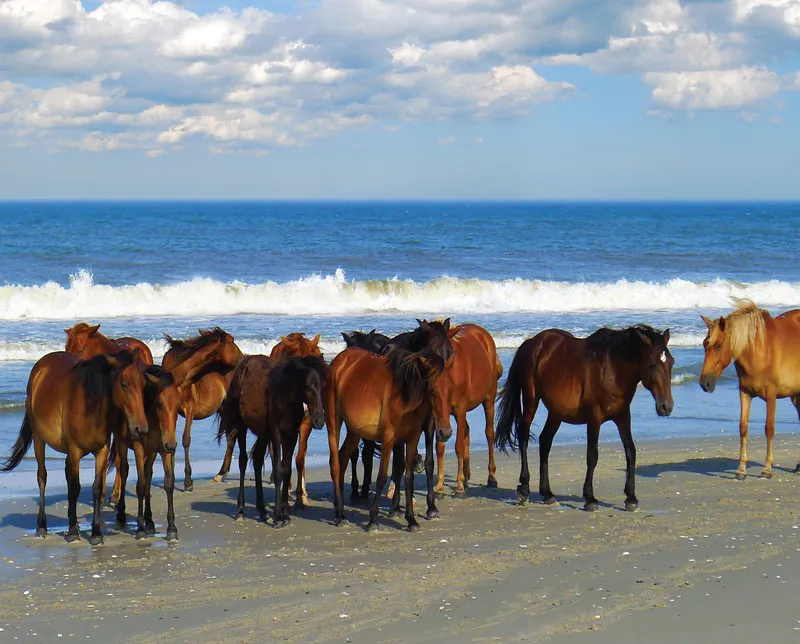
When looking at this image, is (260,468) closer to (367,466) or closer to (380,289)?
(367,466)

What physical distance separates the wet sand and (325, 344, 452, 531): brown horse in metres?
0.46

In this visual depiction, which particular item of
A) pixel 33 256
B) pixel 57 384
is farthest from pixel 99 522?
pixel 33 256

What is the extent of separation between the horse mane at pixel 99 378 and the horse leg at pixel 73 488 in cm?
50

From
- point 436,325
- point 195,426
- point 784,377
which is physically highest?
point 436,325

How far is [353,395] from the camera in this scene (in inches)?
341

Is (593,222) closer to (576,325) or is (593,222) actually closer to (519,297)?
(519,297)

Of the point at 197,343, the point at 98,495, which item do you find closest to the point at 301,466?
the point at 197,343

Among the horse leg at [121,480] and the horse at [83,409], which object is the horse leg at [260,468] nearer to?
the horse leg at [121,480]

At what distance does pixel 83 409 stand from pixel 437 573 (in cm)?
304

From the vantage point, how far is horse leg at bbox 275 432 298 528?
874cm

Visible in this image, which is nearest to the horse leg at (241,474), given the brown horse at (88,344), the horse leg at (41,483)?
the brown horse at (88,344)

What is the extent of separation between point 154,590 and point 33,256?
1826 inches

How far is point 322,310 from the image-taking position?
30.1 meters

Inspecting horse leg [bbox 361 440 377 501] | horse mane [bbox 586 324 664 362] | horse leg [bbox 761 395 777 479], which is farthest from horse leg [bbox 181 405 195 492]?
horse leg [bbox 761 395 777 479]
